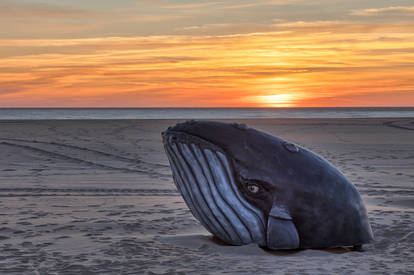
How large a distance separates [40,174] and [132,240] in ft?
24.3

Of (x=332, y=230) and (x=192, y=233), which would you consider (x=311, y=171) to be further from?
(x=192, y=233)

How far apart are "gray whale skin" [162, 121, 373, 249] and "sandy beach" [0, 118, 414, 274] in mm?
207

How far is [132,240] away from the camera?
671cm

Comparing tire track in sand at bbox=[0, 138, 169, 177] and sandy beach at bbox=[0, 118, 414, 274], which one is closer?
sandy beach at bbox=[0, 118, 414, 274]

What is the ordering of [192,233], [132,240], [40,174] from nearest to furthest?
[132,240]
[192,233]
[40,174]

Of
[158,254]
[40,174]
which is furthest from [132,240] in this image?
[40,174]

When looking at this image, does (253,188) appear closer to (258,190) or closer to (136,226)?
(258,190)

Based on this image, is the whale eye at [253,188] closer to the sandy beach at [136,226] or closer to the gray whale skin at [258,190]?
the gray whale skin at [258,190]

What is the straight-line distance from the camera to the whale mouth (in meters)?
5.98

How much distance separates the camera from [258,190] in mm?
5969

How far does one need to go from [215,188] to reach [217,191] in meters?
0.04

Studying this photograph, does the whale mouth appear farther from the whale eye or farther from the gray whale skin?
the whale eye

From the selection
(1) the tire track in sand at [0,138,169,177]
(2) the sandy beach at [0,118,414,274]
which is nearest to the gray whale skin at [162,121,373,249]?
(2) the sandy beach at [0,118,414,274]

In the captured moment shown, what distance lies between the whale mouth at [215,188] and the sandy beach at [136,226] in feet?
0.74
